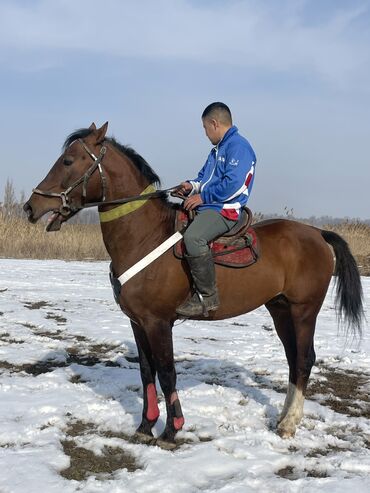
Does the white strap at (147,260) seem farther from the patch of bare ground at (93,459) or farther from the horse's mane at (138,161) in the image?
the patch of bare ground at (93,459)

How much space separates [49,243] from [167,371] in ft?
56.8

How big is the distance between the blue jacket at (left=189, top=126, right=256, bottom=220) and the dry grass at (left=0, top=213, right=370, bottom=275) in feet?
54.7

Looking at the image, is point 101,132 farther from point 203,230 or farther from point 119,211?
point 203,230

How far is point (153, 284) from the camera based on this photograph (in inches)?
164

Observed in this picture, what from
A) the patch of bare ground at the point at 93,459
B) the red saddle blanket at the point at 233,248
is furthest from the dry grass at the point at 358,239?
the patch of bare ground at the point at 93,459

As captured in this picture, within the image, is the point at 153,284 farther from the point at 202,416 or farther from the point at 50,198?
the point at 202,416

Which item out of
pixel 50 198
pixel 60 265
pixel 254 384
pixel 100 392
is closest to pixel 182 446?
pixel 100 392

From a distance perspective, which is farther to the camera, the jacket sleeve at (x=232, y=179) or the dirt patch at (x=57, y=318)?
the dirt patch at (x=57, y=318)

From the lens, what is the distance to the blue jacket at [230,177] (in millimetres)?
4195

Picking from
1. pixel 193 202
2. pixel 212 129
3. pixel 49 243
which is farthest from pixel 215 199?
pixel 49 243

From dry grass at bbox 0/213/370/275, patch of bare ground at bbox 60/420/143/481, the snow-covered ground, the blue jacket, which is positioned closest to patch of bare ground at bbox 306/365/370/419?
the snow-covered ground

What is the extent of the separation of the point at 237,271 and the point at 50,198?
1738 mm

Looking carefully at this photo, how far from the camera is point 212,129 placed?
4.43m

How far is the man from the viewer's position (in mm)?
4145
